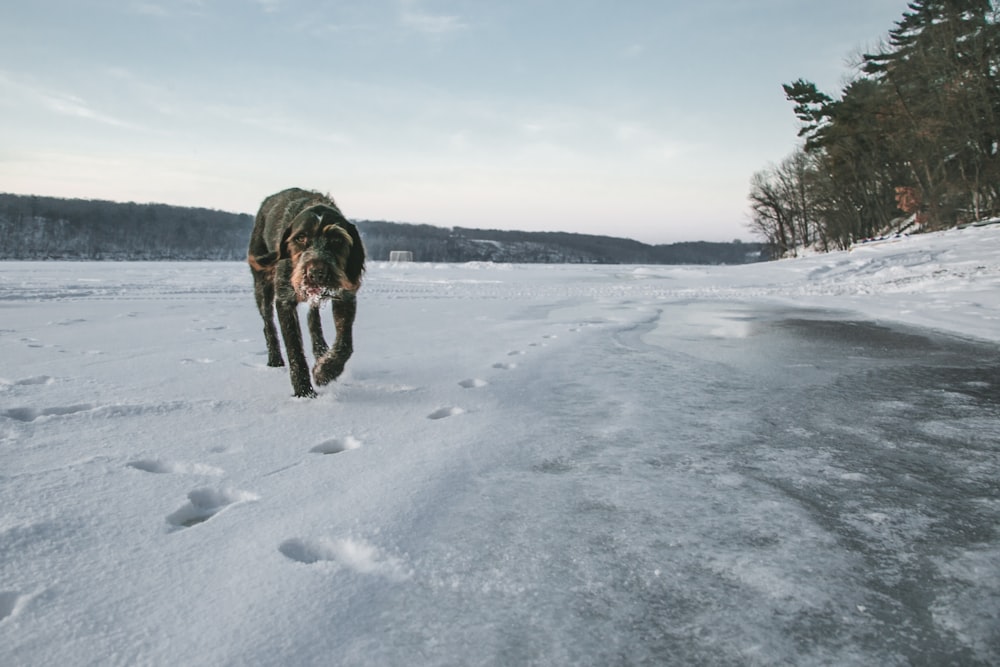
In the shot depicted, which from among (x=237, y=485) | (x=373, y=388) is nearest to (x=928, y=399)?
Answer: (x=373, y=388)

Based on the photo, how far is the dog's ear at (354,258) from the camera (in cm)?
363

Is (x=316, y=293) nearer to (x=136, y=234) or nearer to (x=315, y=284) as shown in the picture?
(x=315, y=284)

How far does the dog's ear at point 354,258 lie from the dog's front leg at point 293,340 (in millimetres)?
379

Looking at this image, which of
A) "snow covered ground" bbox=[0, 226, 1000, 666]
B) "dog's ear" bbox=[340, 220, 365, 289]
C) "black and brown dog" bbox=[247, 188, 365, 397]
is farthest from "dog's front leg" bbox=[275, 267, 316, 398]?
"dog's ear" bbox=[340, 220, 365, 289]

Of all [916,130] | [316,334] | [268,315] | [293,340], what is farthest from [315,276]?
[916,130]

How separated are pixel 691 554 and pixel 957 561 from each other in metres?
0.74

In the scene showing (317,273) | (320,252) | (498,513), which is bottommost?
(498,513)

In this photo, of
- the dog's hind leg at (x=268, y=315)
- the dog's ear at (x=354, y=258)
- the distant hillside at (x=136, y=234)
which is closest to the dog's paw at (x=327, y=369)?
the dog's ear at (x=354, y=258)

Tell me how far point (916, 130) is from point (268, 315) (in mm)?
33137

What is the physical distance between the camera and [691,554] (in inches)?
62.7

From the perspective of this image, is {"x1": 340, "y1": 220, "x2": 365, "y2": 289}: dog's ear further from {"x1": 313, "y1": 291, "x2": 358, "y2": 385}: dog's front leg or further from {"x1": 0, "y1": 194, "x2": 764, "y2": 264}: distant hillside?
{"x1": 0, "y1": 194, "x2": 764, "y2": 264}: distant hillside

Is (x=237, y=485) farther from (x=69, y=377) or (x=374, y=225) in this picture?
(x=374, y=225)

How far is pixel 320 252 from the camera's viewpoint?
327 cm

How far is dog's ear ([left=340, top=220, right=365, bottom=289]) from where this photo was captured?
3629 mm
